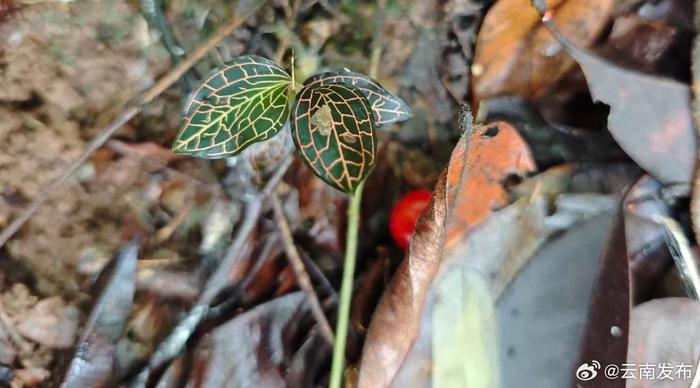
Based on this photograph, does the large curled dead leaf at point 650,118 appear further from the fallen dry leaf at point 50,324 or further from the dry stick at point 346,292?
the fallen dry leaf at point 50,324

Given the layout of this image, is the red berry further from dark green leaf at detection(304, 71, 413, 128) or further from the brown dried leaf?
the brown dried leaf

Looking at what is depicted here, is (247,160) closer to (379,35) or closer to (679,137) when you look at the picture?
(379,35)

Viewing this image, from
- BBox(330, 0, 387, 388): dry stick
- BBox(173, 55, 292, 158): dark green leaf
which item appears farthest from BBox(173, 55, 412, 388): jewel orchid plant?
BBox(330, 0, 387, 388): dry stick

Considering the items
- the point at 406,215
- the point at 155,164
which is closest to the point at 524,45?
the point at 406,215

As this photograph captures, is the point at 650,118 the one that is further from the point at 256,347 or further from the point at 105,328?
the point at 105,328

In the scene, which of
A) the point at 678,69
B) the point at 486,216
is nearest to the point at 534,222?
the point at 486,216

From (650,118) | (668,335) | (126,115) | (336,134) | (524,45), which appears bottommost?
(668,335)
